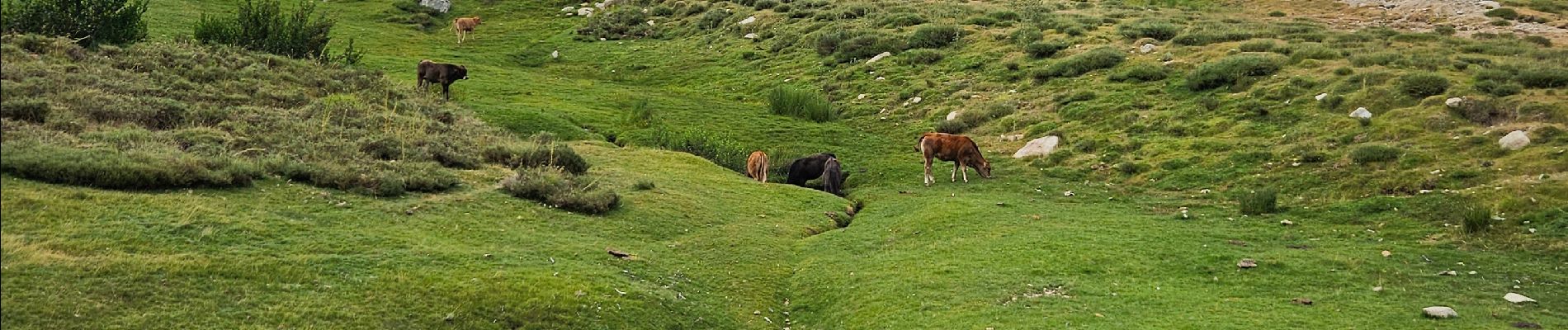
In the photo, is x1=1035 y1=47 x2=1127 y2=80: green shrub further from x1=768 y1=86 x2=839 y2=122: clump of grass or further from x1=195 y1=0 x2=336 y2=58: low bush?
x1=195 y1=0 x2=336 y2=58: low bush

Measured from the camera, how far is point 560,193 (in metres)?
16.0

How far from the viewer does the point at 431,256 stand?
11.5 m

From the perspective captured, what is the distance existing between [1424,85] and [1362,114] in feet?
6.41

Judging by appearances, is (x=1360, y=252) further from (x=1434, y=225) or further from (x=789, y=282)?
(x=789, y=282)

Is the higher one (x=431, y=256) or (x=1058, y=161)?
(x=431, y=256)

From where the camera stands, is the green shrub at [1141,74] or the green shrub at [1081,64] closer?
the green shrub at [1141,74]

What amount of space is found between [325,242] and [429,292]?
1873 millimetres

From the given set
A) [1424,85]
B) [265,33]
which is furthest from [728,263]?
[265,33]

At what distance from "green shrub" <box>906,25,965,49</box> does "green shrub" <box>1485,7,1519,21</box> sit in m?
18.6

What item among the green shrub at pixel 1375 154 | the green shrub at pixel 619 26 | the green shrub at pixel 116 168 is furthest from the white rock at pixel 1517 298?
the green shrub at pixel 619 26

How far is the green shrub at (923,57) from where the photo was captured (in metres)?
34.6

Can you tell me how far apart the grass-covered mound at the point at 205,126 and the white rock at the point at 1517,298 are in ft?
42.7

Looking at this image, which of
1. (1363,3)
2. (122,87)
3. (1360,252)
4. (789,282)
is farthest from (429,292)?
(1363,3)

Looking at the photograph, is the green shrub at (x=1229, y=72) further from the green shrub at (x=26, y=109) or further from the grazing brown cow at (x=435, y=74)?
the green shrub at (x=26, y=109)
